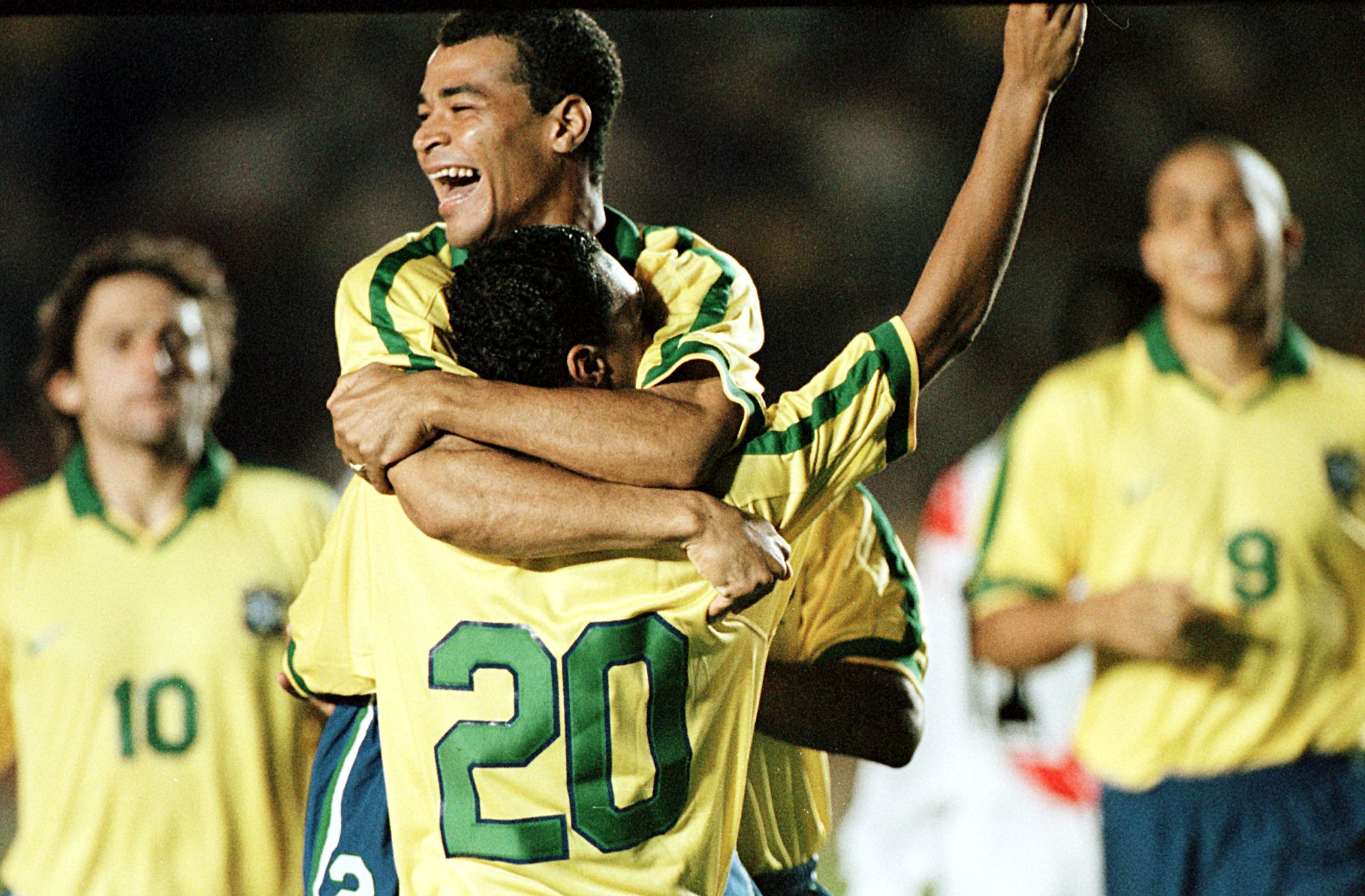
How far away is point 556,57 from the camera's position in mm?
1484

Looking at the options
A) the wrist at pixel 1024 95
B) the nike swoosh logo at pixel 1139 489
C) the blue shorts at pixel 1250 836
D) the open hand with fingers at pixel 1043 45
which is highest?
the open hand with fingers at pixel 1043 45

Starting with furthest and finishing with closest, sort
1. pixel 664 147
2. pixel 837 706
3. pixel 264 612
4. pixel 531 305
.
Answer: pixel 264 612 < pixel 664 147 < pixel 837 706 < pixel 531 305

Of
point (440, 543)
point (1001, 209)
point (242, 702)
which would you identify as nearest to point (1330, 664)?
point (1001, 209)

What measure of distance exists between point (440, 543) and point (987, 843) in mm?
1041

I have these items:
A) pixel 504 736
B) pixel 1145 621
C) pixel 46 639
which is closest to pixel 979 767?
pixel 1145 621

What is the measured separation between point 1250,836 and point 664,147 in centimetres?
123

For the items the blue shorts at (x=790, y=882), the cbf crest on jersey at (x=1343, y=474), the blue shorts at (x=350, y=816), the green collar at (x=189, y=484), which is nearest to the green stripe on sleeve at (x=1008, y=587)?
the cbf crest on jersey at (x=1343, y=474)

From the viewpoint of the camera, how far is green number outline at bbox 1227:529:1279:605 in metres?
1.90

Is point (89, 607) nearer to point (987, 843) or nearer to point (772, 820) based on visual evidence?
point (772, 820)

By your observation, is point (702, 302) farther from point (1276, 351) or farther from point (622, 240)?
point (1276, 351)

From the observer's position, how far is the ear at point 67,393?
1.90 metres

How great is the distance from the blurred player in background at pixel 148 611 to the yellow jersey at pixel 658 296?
0.57 m

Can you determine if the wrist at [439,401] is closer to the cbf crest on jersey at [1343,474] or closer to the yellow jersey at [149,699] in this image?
the yellow jersey at [149,699]

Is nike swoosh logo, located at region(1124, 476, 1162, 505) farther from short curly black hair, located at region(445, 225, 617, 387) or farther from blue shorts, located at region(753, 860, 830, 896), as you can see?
short curly black hair, located at region(445, 225, 617, 387)
